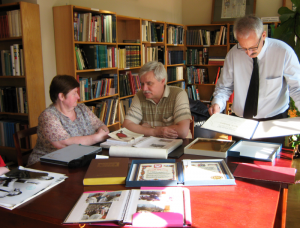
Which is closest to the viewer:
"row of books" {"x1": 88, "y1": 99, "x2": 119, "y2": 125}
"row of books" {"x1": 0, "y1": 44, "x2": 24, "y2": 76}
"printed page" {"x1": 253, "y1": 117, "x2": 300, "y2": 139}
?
"printed page" {"x1": 253, "y1": 117, "x2": 300, "y2": 139}

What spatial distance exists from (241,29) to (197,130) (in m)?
1.05

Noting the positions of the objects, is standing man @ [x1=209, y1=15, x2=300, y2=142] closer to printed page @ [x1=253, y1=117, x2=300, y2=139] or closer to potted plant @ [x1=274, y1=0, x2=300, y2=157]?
printed page @ [x1=253, y1=117, x2=300, y2=139]

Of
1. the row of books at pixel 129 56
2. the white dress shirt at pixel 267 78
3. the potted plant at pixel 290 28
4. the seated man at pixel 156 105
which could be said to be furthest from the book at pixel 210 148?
the row of books at pixel 129 56

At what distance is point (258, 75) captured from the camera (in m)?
1.95

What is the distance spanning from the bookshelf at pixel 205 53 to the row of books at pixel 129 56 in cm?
181

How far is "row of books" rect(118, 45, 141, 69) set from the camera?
3.97 m

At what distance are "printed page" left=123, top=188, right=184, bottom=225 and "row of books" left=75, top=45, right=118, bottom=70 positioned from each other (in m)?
2.56

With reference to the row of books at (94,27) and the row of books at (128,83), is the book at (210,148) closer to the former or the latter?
the row of books at (94,27)

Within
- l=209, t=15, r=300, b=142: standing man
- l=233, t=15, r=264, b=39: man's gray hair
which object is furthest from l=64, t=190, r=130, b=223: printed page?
l=233, t=15, r=264, b=39: man's gray hair

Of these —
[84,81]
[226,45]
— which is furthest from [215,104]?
[226,45]

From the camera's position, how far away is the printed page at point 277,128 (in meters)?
1.35

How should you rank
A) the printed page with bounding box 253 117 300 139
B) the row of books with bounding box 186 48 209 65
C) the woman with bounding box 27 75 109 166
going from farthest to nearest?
the row of books with bounding box 186 48 209 65, the woman with bounding box 27 75 109 166, the printed page with bounding box 253 117 300 139

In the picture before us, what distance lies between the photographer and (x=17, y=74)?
310 centimetres

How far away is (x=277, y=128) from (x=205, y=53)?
449cm
